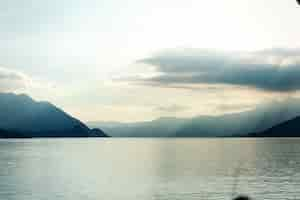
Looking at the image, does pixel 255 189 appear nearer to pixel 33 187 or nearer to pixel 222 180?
pixel 222 180

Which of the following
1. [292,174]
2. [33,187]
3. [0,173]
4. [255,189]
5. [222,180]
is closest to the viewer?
[255,189]

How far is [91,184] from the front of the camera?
81.1m

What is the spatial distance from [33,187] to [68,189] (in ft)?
26.1

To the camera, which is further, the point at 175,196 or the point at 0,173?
the point at 0,173

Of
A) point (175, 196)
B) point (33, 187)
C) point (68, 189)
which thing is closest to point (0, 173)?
point (33, 187)

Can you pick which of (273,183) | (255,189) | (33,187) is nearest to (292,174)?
(273,183)

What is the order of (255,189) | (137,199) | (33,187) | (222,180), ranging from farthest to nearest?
1. (222,180)
2. (33,187)
3. (255,189)
4. (137,199)

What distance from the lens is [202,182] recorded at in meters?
82.9

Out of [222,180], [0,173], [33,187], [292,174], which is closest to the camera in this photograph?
[33,187]

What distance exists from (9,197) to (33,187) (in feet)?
43.8

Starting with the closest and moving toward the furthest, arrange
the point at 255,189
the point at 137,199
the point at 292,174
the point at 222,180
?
the point at 137,199 → the point at 255,189 → the point at 222,180 → the point at 292,174

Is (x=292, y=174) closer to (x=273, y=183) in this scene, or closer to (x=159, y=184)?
(x=273, y=183)

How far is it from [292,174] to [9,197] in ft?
185

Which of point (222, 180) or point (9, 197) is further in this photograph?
point (222, 180)
